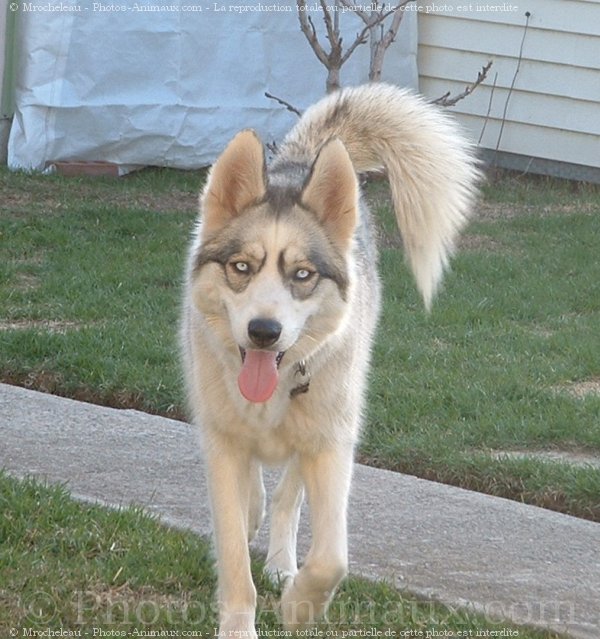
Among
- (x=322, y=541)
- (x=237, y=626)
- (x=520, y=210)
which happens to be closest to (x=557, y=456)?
(x=322, y=541)

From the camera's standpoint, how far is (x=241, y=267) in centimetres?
388

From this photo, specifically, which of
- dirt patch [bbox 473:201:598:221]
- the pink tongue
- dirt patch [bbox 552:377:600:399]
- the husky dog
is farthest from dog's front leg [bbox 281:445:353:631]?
dirt patch [bbox 473:201:598:221]

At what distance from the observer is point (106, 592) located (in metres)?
4.05

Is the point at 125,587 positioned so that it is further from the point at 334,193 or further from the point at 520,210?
the point at 520,210

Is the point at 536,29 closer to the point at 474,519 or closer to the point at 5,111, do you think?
the point at 5,111

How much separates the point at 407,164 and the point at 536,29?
6.86m

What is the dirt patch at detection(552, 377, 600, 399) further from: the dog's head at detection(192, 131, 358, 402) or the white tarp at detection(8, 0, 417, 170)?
the white tarp at detection(8, 0, 417, 170)

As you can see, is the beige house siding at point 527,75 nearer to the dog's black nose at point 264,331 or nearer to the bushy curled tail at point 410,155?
the bushy curled tail at point 410,155

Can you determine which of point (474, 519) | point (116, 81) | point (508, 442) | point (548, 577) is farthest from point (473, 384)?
point (116, 81)

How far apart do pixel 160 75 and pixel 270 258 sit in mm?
7587

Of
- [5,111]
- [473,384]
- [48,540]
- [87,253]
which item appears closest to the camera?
[48,540]

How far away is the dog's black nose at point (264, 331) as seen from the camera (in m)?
3.73

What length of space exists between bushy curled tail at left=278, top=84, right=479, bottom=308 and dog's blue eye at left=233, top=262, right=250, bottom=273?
1.09 meters

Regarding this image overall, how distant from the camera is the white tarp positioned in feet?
34.9
